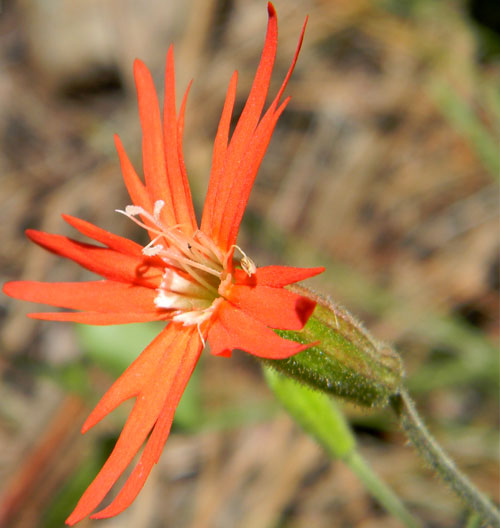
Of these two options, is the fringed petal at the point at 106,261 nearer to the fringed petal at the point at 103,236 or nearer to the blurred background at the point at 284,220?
the fringed petal at the point at 103,236

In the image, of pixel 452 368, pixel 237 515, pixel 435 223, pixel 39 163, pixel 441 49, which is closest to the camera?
pixel 452 368

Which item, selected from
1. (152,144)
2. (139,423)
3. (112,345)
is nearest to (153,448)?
(139,423)

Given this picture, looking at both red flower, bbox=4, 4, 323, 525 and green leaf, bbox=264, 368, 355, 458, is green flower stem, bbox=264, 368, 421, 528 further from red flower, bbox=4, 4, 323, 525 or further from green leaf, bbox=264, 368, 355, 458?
red flower, bbox=4, 4, 323, 525

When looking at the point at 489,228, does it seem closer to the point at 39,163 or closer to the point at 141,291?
the point at 141,291

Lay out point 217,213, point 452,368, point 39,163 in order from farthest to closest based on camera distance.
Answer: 1. point 39,163
2. point 452,368
3. point 217,213

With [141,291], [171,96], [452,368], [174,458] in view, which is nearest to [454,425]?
[452,368]

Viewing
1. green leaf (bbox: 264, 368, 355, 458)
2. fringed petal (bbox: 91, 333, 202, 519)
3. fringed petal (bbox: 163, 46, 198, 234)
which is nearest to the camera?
fringed petal (bbox: 91, 333, 202, 519)

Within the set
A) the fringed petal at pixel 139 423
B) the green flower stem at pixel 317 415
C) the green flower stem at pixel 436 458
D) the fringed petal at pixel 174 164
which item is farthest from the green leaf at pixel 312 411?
the fringed petal at pixel 174 164

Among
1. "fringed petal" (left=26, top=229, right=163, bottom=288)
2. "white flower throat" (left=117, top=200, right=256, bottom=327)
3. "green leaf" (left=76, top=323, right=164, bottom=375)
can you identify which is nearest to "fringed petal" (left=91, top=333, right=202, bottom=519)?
"white flower throat" (left=117, top=200, right=256, bottom=327)
